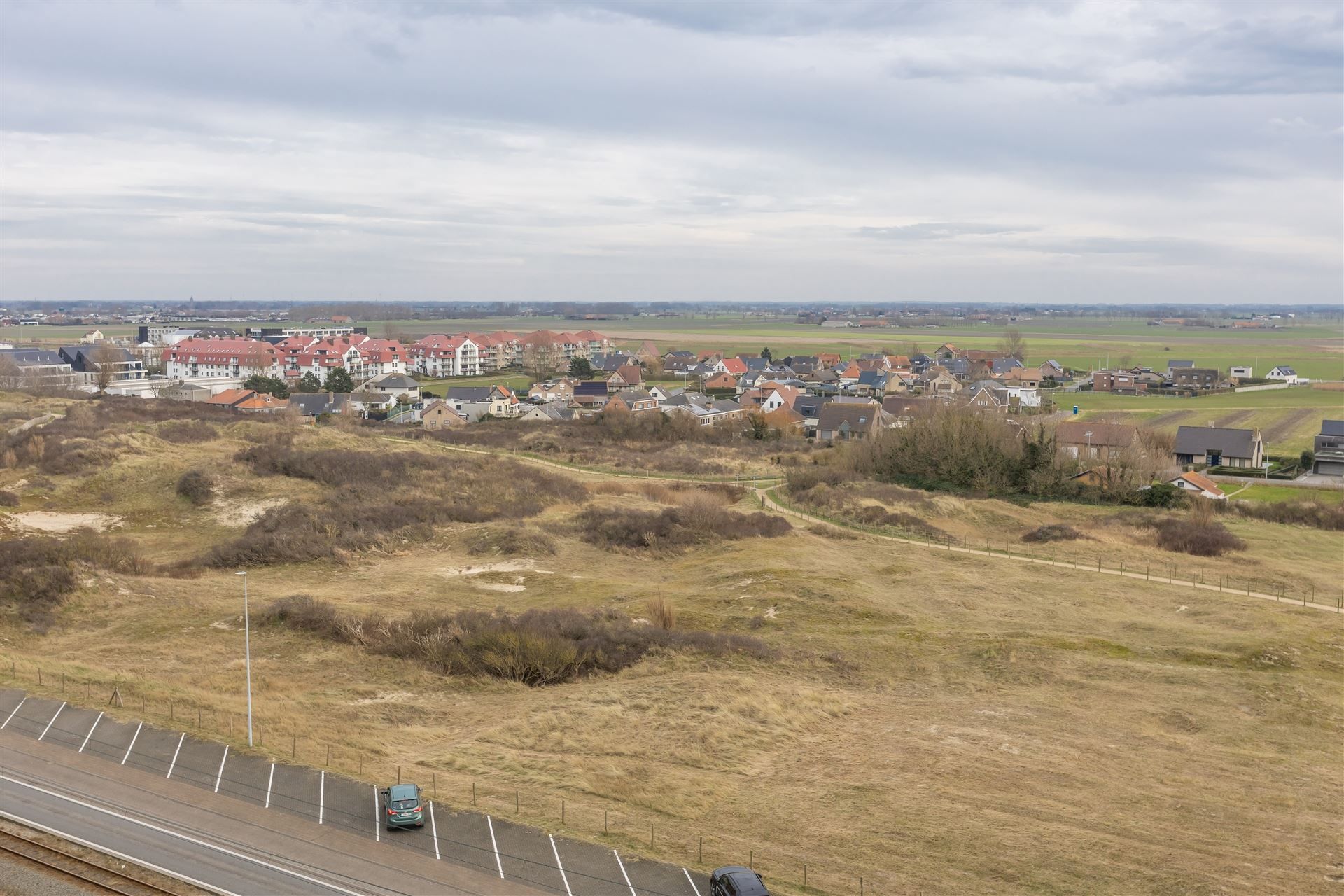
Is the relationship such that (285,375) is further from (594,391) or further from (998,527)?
(998,527)

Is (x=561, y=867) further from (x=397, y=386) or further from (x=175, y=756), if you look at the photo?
(x=397, y=386)

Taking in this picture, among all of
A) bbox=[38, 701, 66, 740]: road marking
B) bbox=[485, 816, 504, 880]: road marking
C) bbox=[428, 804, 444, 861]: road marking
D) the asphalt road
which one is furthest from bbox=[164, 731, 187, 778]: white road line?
bbox=[485, 816, 504, 880]: road marking

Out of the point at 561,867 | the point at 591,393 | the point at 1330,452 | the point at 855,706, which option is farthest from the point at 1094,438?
the point at 561,867

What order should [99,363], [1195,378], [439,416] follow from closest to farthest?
[439,416] → [99,363] → [1195,378]

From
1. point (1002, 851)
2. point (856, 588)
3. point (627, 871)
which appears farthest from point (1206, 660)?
point (627, 871)

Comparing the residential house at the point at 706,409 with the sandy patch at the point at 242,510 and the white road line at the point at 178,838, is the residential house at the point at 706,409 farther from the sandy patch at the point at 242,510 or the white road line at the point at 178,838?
the white road line at the point at 178,838
